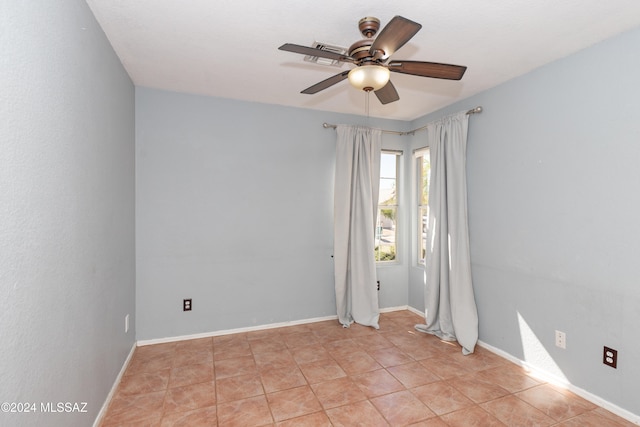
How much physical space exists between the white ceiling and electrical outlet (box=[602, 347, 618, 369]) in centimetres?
206

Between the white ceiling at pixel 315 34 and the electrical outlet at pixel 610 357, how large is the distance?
2.06 m

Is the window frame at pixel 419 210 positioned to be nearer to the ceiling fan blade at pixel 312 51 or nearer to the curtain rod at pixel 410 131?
the curtain rod at pixel 410 131

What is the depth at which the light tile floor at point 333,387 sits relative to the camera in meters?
2.08

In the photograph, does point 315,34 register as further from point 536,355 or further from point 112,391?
point 536,355

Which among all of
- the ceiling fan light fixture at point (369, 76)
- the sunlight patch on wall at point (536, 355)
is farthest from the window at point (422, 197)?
the ceiling fan light fixture at point (369, 76)

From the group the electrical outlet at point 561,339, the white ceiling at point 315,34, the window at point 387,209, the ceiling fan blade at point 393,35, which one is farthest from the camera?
the window at point 387,209

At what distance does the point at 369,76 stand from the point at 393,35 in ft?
0.80

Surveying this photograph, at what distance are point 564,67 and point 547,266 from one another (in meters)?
1.50

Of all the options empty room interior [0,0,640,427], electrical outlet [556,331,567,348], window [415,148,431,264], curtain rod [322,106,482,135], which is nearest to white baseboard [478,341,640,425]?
empty room interior [0,0,640,427]

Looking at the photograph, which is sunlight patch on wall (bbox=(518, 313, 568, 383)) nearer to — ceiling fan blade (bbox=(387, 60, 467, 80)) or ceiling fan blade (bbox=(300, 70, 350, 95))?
ceiling fan blade (bbox=(387, 60, 467, 80))

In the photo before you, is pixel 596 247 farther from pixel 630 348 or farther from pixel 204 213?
pixel 204 213

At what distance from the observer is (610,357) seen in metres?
2.16

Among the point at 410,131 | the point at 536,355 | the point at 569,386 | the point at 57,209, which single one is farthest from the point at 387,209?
the point at 57,209

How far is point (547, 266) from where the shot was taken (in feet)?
8.35
